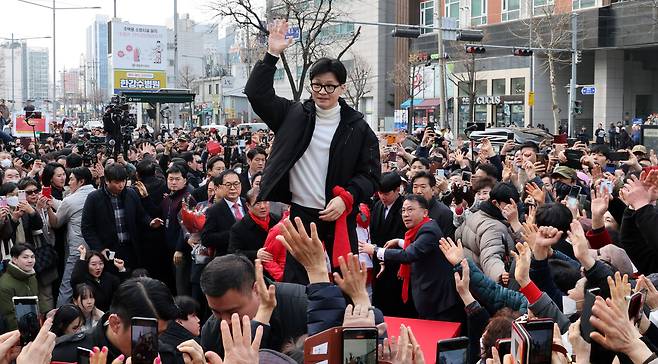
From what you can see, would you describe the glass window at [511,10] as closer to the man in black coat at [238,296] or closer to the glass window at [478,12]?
the glass window at [478,12]

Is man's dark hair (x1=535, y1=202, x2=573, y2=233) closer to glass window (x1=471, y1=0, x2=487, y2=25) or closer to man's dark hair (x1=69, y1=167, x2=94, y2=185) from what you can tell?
man's dark hair (x1=69, y1=167, x2=94, y2=185)

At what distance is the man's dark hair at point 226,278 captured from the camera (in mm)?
3418

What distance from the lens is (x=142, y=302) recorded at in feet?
12.4

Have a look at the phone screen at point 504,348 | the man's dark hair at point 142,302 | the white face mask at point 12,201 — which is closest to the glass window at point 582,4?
the white face mask at point 12,201

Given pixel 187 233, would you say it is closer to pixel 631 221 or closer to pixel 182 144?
pixel 631 221

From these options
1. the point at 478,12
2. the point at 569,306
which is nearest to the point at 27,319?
the point at 569,306

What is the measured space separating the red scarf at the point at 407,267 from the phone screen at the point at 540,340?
387 cm

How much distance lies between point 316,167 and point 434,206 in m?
2.92

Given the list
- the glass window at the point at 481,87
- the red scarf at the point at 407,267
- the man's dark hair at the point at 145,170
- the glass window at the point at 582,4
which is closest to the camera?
the red scarf at the point at 407,267

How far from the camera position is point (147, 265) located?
27.8ft

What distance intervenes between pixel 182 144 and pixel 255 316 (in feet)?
46.7

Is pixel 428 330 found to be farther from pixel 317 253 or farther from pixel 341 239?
pixel 317 253

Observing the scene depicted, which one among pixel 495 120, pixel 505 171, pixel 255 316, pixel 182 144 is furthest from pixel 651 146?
pixel 495 120

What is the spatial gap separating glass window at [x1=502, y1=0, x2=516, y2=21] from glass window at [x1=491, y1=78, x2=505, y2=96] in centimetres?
386
